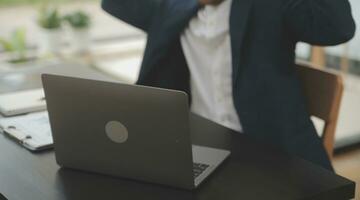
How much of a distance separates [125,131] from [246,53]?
0.56 meters

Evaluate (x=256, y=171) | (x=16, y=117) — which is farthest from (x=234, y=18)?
(x=16, y=117)

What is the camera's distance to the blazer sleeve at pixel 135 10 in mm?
1657

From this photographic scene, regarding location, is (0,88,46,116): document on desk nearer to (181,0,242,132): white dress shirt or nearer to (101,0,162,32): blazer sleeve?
(101,0,162,32): blazer sleeve

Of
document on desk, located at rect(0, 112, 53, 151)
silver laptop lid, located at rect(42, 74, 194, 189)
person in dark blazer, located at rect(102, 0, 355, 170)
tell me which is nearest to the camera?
silver laptop lid, located at rect(42, 74, 194, 189)

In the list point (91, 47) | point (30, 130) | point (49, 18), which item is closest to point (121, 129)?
point (30, 130)

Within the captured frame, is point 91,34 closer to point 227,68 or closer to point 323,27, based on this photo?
point 227,68

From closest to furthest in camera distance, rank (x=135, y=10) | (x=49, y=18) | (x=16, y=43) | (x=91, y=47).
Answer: (x=135, y=10)
(x=16, y=43)
(x=49, y=18)
(x=91, y=47)

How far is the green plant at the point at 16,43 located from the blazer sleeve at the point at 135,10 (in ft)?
3.58

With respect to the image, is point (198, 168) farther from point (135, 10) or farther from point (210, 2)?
point (135, 10)

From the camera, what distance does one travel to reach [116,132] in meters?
1.05

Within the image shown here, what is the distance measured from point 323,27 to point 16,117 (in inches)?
32.4

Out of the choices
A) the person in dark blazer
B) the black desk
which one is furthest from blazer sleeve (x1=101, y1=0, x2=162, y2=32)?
the black desk

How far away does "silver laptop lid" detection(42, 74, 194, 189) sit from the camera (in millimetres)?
979

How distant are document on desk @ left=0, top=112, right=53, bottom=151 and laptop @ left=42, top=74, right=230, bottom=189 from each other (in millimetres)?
130
